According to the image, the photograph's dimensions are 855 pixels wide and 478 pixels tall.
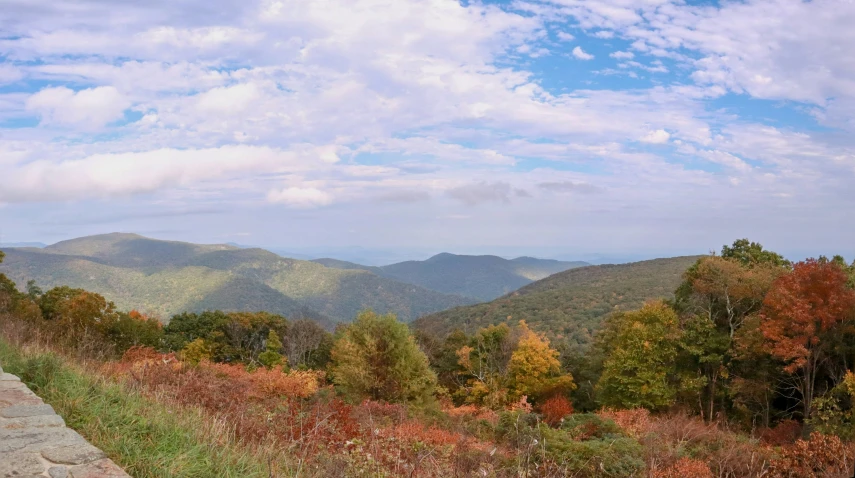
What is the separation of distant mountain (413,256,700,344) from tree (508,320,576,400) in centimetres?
1248

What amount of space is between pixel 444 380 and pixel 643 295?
28.7 meters

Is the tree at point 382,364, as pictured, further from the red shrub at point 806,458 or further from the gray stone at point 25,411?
the gray stone at point 25,411

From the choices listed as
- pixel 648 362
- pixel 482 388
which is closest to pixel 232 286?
pixel 482 388

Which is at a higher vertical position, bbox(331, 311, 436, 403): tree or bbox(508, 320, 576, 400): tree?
bbox(331, 311, 436, 403): tree

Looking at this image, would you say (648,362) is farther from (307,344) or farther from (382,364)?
(307,344)

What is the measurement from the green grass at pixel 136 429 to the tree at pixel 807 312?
64.6 ft

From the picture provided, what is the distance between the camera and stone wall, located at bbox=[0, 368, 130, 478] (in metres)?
2.70

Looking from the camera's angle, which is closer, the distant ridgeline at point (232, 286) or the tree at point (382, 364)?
the tree at point (382, 364)

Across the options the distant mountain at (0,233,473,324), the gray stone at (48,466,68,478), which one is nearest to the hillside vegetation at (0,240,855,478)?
the gray stone at (48,466,68,478)

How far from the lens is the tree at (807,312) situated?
1719 centimetres

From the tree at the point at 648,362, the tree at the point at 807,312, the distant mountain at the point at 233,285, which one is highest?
the tree at the point at 807,312

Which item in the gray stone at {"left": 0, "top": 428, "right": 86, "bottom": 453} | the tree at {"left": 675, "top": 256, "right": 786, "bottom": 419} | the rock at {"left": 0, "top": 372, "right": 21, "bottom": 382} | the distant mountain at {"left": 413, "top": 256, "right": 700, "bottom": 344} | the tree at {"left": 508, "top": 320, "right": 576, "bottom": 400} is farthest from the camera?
the distant mountain at {"left": 413, "top": 256, "right": 700, "bottom": 344}

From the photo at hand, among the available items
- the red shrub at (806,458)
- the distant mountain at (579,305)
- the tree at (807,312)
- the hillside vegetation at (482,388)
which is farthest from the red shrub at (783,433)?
the distant mountain at (579,305)

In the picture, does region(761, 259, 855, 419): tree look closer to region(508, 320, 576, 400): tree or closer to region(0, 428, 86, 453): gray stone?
region(508, 320, 576, 400): tree
